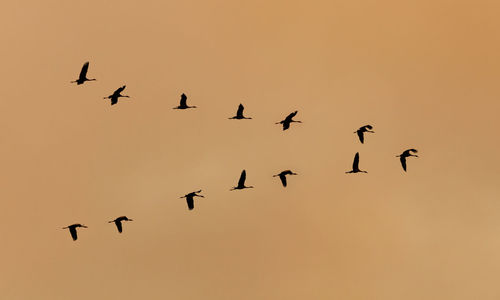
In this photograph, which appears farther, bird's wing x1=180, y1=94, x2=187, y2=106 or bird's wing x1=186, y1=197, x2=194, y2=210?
bird's wing x1=180, y1=94, x2=187, y2=106

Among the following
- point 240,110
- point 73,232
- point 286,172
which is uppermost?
point 240,110

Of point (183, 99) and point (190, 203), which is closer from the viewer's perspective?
point (190, 203)

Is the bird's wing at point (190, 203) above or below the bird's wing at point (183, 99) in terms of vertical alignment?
below

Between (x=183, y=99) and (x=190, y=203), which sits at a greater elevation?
(x=183, y=99)

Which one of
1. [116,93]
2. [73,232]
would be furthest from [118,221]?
[116,93]

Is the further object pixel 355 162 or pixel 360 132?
pixel 355 162

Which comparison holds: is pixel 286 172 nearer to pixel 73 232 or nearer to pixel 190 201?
pixel 190 201

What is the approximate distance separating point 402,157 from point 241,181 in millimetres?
17856

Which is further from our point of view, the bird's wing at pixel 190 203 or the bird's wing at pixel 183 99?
the bird's wing at pixel 183 99

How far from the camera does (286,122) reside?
10188 cm

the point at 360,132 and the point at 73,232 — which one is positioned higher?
the point at 360,132

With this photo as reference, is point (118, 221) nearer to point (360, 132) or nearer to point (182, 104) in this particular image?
point (182, 104)

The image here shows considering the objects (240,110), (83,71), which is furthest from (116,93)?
(240,110)

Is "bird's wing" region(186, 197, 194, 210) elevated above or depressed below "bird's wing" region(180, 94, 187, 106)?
below
